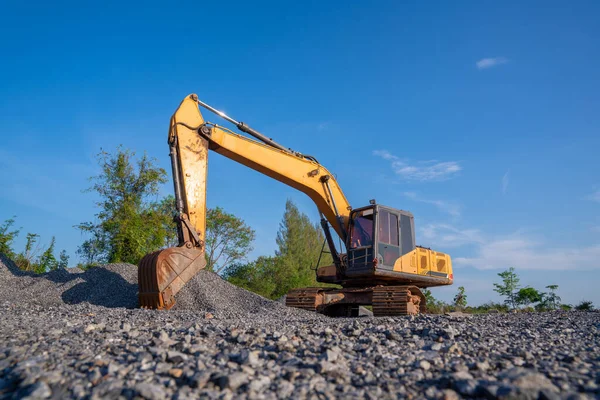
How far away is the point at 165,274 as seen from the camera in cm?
883

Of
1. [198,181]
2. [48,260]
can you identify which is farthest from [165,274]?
[48,260]

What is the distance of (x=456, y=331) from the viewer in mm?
5539

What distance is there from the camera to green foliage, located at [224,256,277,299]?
25.2m

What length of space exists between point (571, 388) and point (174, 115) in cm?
923

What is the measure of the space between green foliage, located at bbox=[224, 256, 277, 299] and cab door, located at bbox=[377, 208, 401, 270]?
14.8 m

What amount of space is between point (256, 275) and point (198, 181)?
16.8m

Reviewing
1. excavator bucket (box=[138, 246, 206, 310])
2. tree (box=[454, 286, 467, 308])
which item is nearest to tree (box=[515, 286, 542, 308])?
tree (box=[454, 286, 467, 308])

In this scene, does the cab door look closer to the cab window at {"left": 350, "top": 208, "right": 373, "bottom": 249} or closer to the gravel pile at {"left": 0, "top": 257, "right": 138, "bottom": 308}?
the cab window at {"left": 350, "top": 208, "right": 373, "bottom": 249}

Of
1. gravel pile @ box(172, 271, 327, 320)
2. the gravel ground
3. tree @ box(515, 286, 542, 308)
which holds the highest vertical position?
tree @ box(515, 286, 542, 308)

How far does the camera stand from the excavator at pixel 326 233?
9227 millimetres

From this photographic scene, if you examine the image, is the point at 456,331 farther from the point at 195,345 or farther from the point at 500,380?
the point at 195,345

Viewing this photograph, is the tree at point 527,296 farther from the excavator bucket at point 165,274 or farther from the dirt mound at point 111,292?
the excavator bucket at point 165,274

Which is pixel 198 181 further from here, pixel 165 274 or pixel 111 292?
pixel 111 292

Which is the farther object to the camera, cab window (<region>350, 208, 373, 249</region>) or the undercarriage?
cab window (<region>350, 208, 373, 249</region>)
